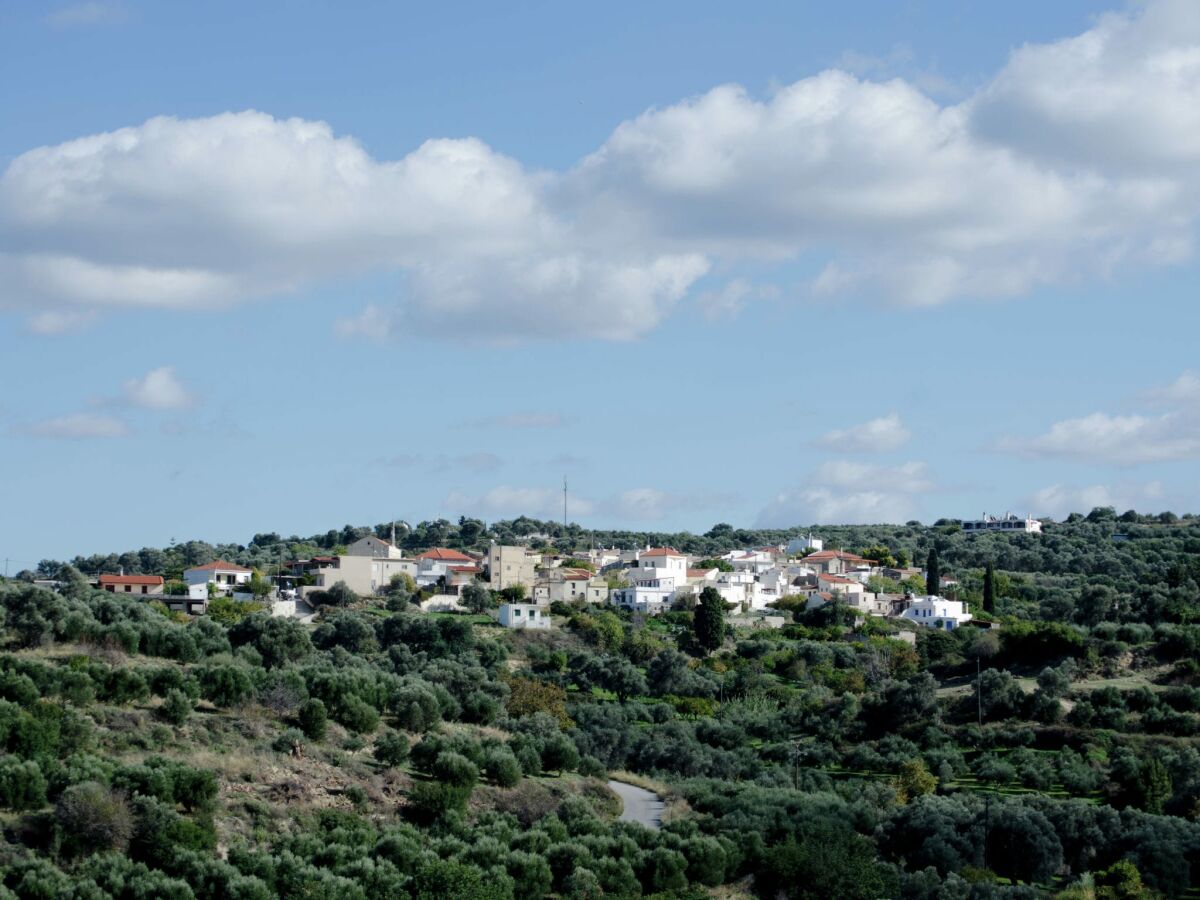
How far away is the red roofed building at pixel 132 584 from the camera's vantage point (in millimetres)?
95812

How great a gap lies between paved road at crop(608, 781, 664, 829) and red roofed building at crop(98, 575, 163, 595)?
145 ft

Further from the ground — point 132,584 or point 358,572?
point 358,572

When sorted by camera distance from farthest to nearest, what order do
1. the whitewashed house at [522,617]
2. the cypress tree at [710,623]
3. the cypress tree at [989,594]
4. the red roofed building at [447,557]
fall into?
the red roofed building at [447,557] → the cypress tree at [989,594] → the whitewashed house at [522,617] → the cypress tree at [710,623]

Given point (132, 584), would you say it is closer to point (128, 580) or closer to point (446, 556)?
point (128, 580)

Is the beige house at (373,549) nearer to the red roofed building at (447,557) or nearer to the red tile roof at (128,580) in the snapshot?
the red roofed building at (447,557)

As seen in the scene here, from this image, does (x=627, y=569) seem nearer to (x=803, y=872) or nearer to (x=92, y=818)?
(x=803, y=872)

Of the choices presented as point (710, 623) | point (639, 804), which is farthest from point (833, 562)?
point (639, 804)

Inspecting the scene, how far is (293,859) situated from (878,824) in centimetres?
2022

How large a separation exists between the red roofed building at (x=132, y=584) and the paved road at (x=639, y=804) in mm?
44332

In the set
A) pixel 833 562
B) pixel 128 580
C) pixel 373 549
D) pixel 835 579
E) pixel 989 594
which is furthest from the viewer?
pixel 833 562

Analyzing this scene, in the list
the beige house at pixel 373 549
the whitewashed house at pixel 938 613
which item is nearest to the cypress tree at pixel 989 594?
the whitewashed house at pixel 938 613

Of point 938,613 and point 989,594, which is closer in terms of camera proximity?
point 938,613

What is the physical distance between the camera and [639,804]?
56.8 metres

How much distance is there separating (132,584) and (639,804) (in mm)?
49676
